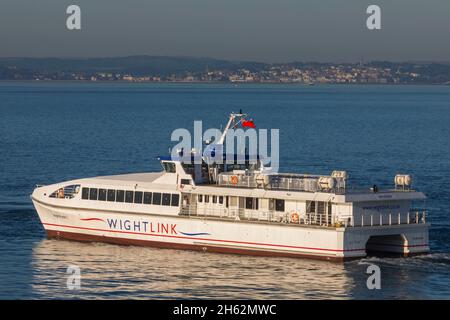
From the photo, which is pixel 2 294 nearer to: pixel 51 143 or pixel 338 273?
pixel 338 273

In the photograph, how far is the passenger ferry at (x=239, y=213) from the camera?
51.3 meters

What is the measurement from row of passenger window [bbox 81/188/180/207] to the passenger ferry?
1.8 inches

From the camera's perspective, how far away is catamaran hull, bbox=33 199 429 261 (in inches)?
2004

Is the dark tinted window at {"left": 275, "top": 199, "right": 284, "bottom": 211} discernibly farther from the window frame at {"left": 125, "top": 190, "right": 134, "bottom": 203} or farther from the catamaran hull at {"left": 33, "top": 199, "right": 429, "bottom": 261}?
the window frame at {"left": 125, "top": 190, "right": 134, "bottom": 203}

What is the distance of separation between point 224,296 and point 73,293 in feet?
18.4

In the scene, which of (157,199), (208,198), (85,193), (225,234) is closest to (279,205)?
(225,234)

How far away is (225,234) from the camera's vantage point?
175 ft

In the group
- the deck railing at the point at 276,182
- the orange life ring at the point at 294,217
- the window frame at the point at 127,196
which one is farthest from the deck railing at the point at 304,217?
the window frame at the point at 127,196

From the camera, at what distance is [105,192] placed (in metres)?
56.7

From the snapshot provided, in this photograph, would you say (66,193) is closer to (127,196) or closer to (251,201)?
(127,196)

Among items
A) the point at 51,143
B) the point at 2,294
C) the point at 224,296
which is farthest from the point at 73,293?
the point at 51,143

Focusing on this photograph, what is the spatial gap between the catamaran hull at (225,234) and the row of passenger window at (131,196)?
2.06 feet

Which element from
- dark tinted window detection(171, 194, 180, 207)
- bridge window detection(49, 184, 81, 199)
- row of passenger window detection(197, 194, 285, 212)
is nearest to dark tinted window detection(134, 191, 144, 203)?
dark tinted window detection(171, 194, 180, 207)
